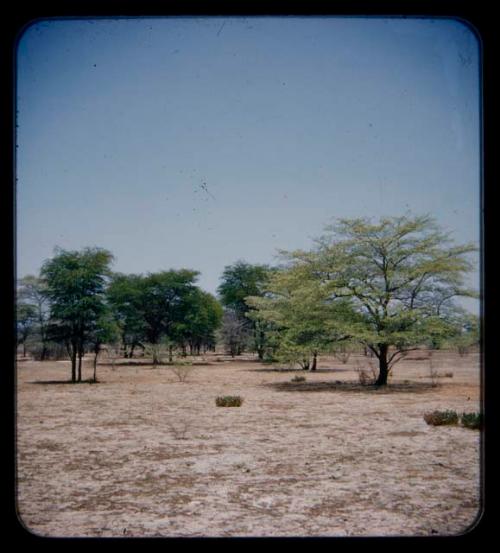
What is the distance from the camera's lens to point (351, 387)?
15.6 m

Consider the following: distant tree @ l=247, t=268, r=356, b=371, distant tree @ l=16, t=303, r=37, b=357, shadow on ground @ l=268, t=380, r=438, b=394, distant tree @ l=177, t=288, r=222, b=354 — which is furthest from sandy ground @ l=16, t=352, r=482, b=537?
distant tree @ l=177, t=288, r=222, b=354

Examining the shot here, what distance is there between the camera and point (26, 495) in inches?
193

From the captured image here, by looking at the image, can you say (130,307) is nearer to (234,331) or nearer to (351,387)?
(234,331)

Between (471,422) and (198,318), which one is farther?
(198,318)

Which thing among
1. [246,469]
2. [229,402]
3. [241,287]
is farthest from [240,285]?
[246,469]

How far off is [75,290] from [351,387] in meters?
10.2

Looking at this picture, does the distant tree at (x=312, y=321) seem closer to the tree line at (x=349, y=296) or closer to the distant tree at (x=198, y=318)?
the tree line at (x=349, y=296)

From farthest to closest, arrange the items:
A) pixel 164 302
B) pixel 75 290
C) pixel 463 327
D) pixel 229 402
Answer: pixel 164 302
pixel 75 290
pixel 463 327
pixel 229 402

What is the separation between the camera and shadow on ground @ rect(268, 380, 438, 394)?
580 inches

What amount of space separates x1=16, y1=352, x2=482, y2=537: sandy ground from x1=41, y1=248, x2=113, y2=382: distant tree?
212 inches

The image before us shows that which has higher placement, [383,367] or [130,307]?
[130,307]
